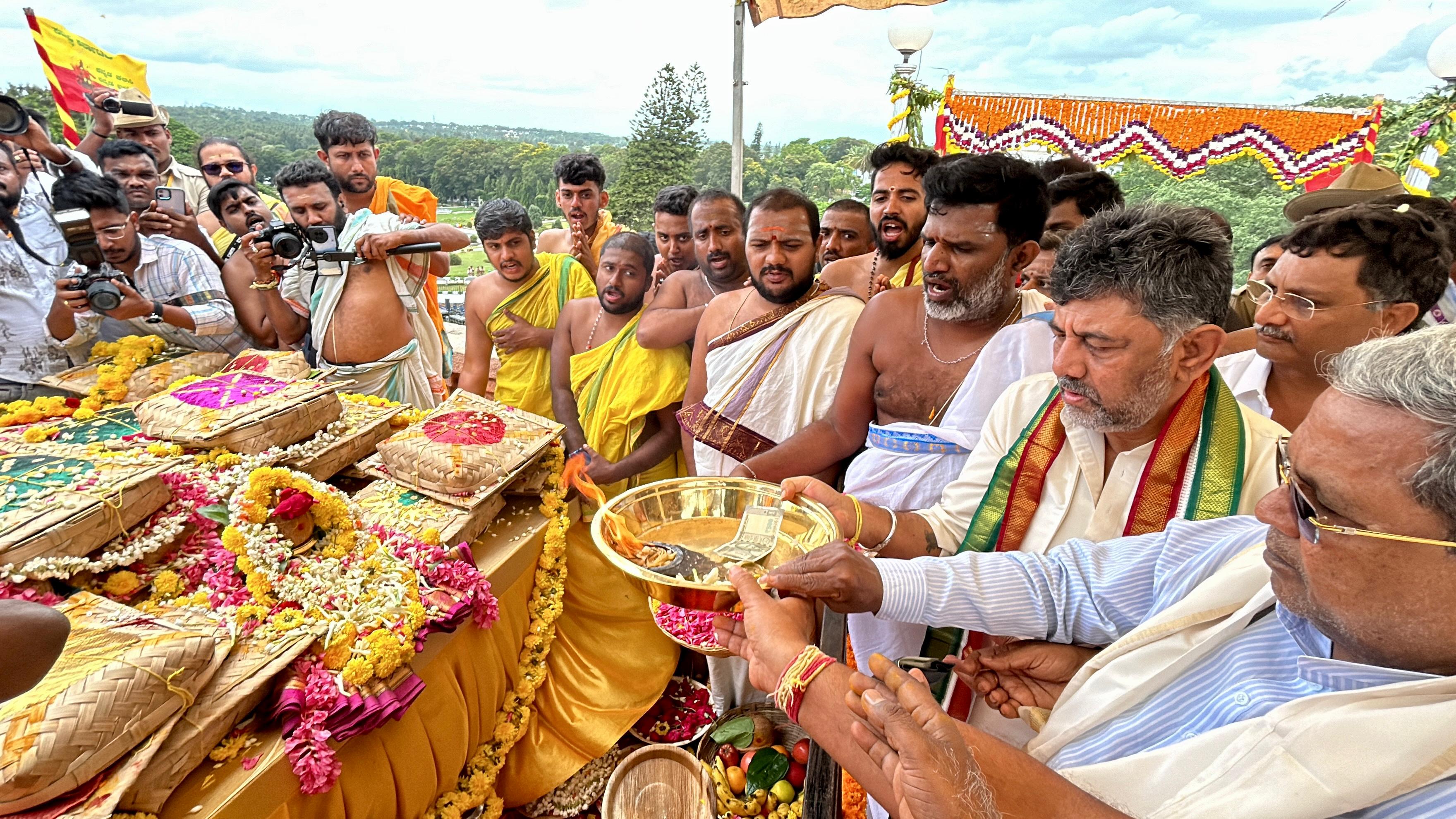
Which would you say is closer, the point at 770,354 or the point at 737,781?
the point at 737,781

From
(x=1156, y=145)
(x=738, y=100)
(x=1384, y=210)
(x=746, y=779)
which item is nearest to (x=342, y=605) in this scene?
(x=746, y=779)

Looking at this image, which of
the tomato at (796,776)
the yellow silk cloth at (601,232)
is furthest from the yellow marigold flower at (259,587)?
the yellow silk cloth at (601,232)

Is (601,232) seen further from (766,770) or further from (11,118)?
(766,770)

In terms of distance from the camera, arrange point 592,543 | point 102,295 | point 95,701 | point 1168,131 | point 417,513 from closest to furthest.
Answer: point 95,701 → point 417,513 → point 102,295 → point 592,543 → point 1168,131

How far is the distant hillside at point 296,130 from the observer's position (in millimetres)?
6188

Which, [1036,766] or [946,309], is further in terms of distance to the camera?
[946,309]

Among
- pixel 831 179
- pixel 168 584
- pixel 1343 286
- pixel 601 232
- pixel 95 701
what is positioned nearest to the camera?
pixel 95 701

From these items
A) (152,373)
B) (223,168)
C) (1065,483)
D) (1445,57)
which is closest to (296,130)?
(223,168)

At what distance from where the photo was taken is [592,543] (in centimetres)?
335

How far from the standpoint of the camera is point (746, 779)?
2693mm

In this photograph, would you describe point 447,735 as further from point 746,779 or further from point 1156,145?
point 1156,145

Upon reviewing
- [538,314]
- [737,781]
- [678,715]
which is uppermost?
[538,314]

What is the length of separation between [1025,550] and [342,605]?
78.9 inches

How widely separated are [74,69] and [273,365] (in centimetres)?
568
